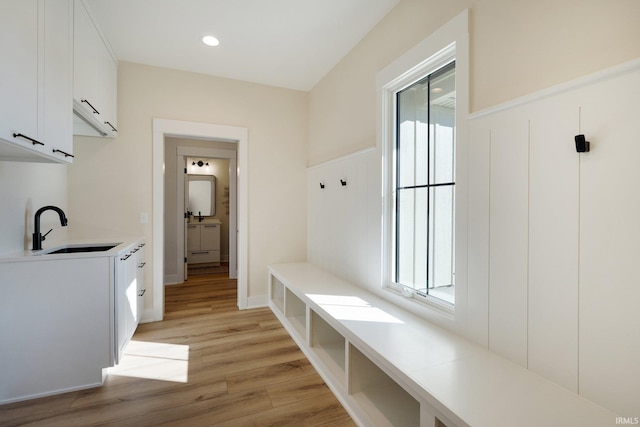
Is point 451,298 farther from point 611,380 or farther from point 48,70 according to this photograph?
point 48,70

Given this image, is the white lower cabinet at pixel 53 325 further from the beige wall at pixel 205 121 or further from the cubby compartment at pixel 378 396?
the cubby compartment at pixel 378 396

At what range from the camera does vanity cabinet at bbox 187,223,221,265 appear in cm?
625

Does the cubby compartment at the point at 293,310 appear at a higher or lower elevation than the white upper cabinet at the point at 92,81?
lower

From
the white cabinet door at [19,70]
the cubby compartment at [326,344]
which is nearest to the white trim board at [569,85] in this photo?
the cubby compartment at [326,344]

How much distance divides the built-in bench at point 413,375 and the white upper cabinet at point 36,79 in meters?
1.97

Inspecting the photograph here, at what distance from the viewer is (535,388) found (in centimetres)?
117

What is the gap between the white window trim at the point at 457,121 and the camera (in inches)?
63.8

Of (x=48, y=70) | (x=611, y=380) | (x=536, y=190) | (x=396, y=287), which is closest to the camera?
(x=611, y=380)

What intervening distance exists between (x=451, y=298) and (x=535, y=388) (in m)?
0.65

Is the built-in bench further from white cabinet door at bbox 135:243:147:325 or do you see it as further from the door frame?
the door frame

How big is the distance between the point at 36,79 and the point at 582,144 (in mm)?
2624

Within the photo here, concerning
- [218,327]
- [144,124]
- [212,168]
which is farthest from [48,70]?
[212,168]

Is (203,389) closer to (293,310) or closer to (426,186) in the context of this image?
(293,310)

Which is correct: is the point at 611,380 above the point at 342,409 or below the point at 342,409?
above
